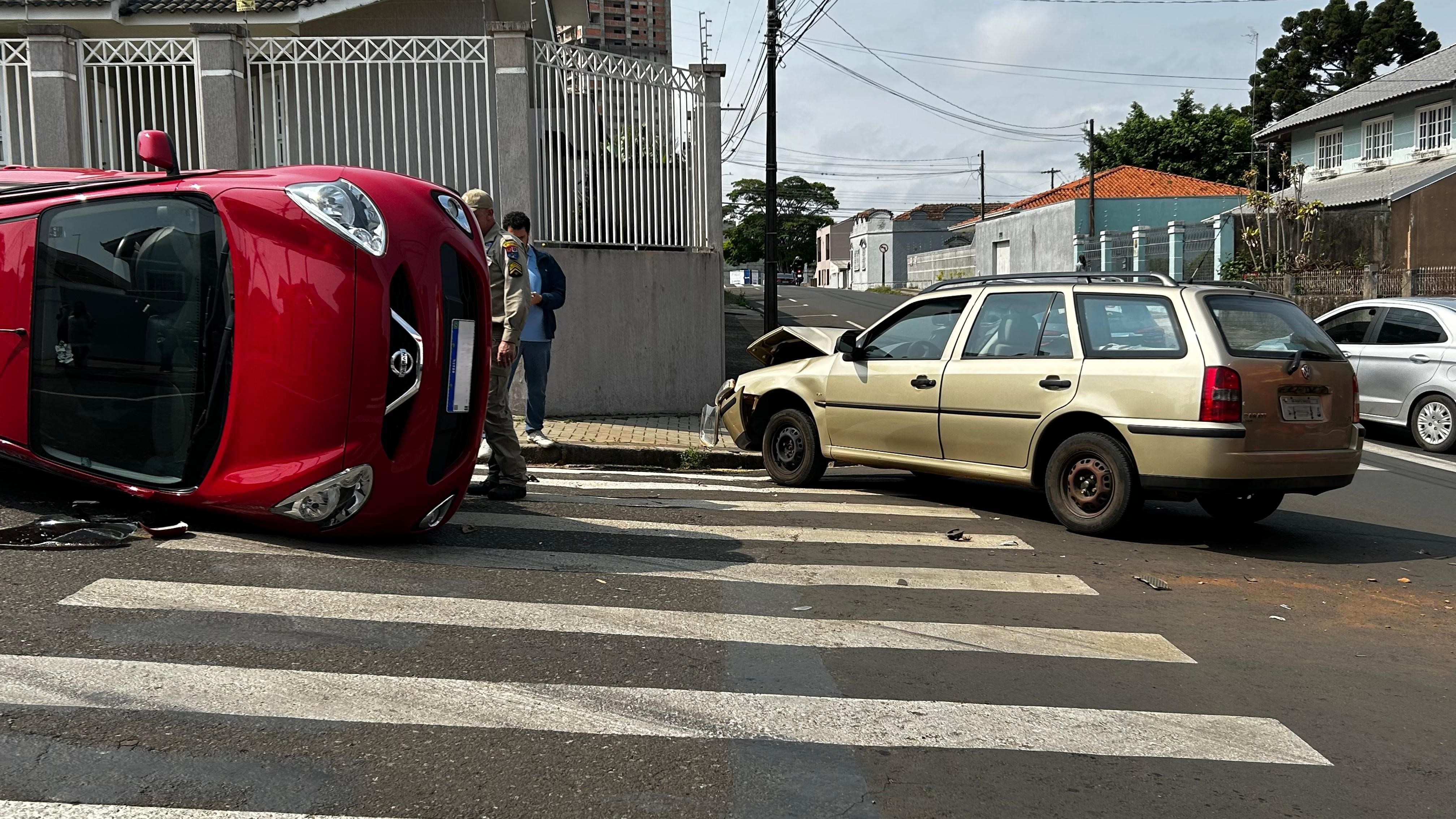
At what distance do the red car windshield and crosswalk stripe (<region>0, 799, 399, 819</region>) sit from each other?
246 centimetres

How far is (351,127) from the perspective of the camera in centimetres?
1212

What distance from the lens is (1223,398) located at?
675cm

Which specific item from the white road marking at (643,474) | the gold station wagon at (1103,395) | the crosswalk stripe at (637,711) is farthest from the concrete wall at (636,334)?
the crosswalk stripe at (637,711)

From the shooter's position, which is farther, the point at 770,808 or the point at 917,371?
the point at 917,371

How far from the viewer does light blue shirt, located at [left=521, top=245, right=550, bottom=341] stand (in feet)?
31.6

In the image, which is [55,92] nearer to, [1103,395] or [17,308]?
[17,308]

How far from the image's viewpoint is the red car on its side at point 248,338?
500 centimetres

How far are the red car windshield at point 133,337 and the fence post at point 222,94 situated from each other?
7118mm

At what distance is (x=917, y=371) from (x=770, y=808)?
5.41 m

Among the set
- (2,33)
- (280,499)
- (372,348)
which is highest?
(2,33)

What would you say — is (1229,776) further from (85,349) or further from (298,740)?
(85,349)

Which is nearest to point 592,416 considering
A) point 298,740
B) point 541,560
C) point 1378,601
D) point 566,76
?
point 566,76

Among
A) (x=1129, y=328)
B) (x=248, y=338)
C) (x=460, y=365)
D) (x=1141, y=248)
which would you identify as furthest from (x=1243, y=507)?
(x=1141, y=248)

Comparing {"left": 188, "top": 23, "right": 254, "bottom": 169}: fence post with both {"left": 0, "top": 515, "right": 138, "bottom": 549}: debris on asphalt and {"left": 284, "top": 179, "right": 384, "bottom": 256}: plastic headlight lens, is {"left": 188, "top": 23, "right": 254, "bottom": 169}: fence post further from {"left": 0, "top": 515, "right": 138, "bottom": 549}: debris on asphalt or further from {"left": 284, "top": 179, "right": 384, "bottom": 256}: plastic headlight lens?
{"left": 284, "top": 179, "right": 384, "bottom": 256}: plastic headlight lens
